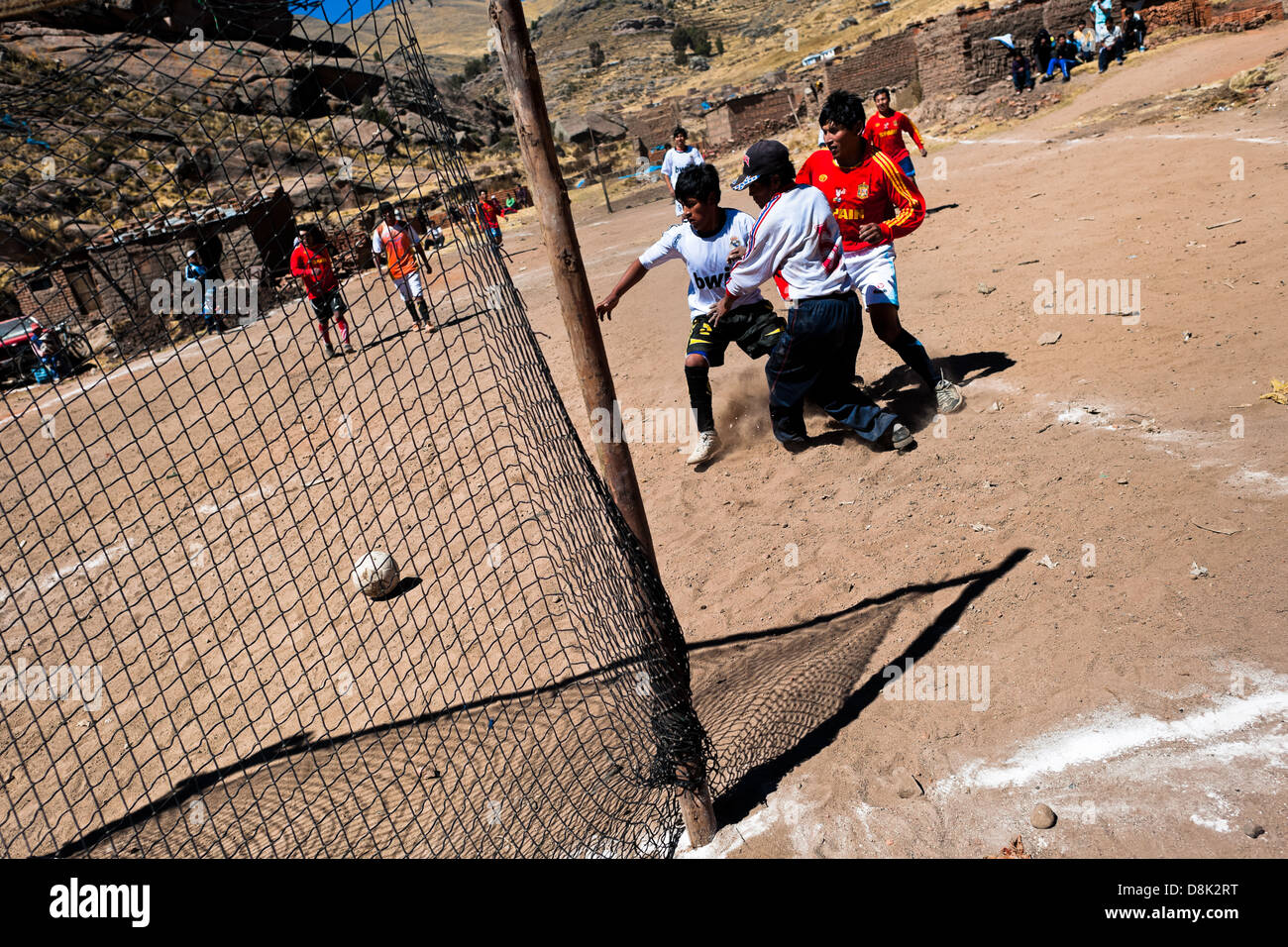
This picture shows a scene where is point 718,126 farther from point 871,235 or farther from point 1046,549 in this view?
point 1046,549

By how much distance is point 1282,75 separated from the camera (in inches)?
468

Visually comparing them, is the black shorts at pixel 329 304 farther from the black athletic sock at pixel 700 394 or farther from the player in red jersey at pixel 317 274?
the black athletic sock at pixel 700 394

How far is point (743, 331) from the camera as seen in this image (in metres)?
5.43

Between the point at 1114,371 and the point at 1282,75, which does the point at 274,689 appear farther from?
the point at 1282,75

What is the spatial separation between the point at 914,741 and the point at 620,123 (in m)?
37.5

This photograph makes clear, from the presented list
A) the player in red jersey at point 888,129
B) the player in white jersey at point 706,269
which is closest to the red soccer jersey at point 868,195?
the player in white jersey at point 706,269

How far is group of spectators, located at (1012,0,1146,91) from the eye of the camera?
59.9 feet

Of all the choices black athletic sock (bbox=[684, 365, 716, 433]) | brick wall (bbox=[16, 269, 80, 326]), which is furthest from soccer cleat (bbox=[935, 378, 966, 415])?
brick wall (bbox=[16, 269, 80, 326])

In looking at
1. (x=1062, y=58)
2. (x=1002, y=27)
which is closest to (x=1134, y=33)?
(x=1062, y=58)

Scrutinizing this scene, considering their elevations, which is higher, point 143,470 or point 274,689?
point 143,470

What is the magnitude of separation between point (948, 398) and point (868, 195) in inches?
56.0

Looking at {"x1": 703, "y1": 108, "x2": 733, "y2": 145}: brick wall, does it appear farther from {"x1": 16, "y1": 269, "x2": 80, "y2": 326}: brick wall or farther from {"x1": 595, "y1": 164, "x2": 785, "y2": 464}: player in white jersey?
{"x1": 595, "y1": 164, "x2": 785, "y2": 464}: player in white jersey

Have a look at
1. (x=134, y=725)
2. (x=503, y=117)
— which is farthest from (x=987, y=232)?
(x=503, y=117)
